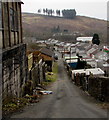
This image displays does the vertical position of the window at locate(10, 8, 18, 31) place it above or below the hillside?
below

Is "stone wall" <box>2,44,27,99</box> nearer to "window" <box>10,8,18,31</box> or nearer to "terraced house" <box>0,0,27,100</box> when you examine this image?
"terraced house" <box>0,0,27,100</box>

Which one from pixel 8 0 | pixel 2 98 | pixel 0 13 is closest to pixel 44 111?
pixel 2 98

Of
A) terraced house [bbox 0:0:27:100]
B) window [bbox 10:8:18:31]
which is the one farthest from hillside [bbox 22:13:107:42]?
terraced house [bbox 0:0:27:100]

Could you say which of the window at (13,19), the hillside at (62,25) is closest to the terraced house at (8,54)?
the window at (13,19)

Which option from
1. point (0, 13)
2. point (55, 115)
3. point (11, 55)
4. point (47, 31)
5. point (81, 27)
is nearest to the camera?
point (55, 115)

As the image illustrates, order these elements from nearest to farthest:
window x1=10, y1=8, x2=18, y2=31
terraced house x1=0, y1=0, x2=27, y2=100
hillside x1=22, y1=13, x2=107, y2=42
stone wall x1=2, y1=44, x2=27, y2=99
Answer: stone wall x1=2, y1=44, x2=27, y2=99, terraced house x1=0, y1=0, x2=27, y2=100, window x1=10, y1=8, x2=18, y2=31, hillside x1=22, y1=13, x2=107, y2=42

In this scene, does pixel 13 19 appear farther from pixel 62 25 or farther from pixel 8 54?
pixel 62 25

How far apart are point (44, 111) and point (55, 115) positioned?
736 millimetres

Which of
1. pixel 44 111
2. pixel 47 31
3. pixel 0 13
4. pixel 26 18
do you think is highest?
pixel 26 18

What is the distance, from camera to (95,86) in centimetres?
1277

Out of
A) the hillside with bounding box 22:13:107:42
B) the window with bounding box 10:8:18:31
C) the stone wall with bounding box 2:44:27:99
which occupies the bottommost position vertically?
the stone wall with bounding box 2:44:27:99

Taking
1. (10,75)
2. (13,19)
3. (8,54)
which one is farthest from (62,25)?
(8,54)

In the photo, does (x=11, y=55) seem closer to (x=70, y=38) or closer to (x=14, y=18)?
(x=14, y=18)

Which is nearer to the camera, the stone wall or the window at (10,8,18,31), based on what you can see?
the stone wall
